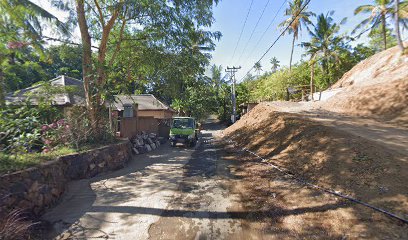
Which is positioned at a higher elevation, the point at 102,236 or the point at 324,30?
the point at 324,30

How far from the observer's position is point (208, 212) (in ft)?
18.7

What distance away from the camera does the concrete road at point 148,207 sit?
4.78 m

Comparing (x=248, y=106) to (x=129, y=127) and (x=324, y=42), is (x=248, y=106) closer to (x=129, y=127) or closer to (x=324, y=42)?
(x=324, y=42)

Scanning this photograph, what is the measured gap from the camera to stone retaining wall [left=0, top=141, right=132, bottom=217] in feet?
15.7

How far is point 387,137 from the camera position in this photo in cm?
955

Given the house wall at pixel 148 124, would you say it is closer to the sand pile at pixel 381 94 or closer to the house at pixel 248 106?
the sand pile at pixel 381 94

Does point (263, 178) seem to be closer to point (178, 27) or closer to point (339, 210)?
point (339, 210)

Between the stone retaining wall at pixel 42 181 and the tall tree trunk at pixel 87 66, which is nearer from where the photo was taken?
the stone retaining wall at pixel 42 181

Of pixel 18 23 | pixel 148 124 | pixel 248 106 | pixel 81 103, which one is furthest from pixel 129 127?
pixel 248 106

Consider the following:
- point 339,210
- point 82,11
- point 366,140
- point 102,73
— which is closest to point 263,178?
point 339,210

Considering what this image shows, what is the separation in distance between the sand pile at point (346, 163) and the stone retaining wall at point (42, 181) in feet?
23.2

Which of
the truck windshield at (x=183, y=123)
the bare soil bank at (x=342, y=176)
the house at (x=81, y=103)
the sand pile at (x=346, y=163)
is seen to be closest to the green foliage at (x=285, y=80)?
the house at (x=81, y=103)

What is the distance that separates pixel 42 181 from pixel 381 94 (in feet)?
64.5

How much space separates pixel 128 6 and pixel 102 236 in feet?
28.9
